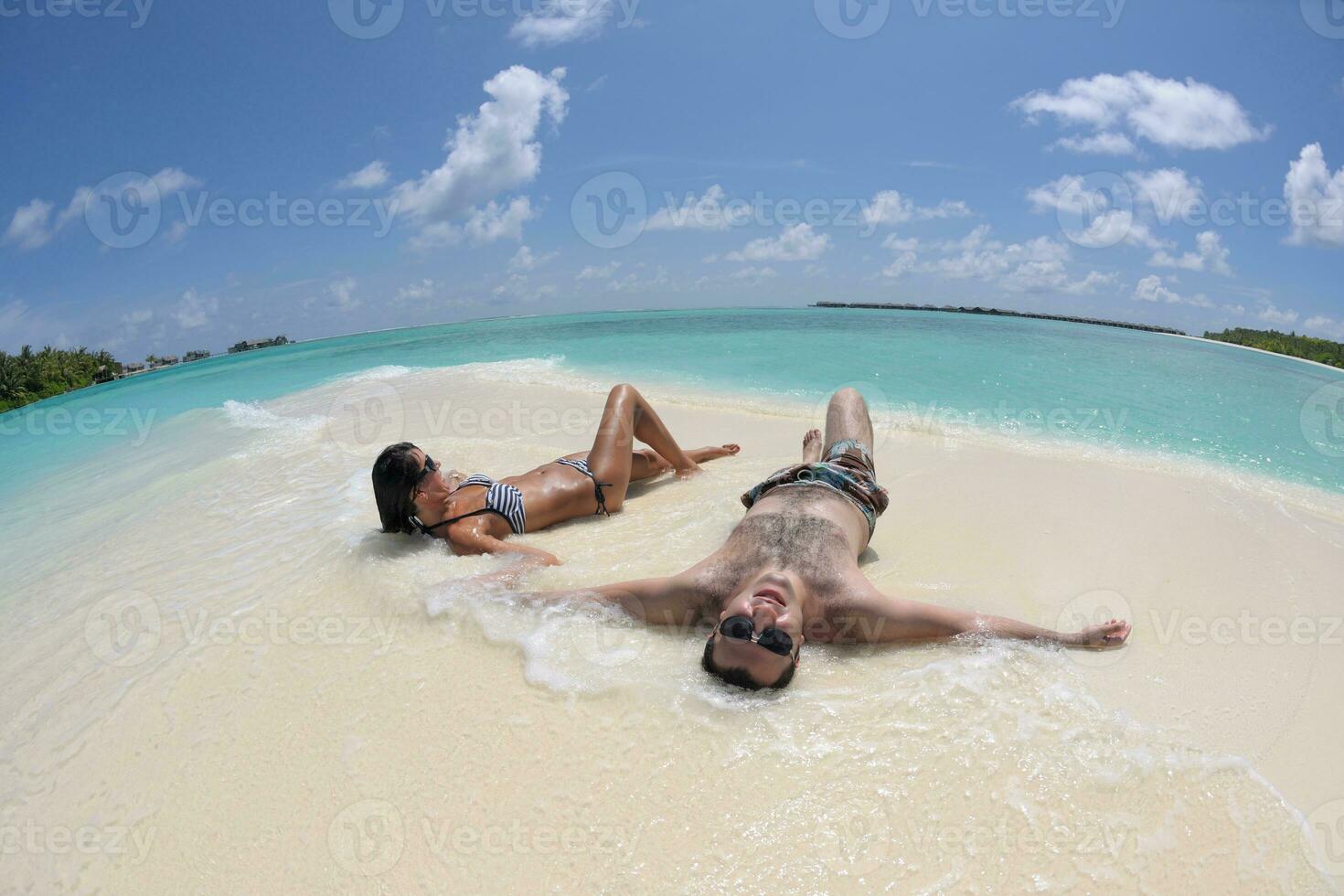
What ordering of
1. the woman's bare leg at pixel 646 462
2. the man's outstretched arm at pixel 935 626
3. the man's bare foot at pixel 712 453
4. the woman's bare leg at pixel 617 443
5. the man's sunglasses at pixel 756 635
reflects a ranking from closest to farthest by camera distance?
the man's sunglasses at pixel 756 635, the man's outstretched arm at pixel 935 626, the woman's bare leg at pixel 617 443, the woman's bare leg at pixel 646 462, the man's bare foot at pixel 712 453

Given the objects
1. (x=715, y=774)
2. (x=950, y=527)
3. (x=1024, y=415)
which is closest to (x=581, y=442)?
(x=950, y=527)

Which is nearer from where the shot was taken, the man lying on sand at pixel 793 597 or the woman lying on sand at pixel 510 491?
the man lying on sand at pixel 793 597

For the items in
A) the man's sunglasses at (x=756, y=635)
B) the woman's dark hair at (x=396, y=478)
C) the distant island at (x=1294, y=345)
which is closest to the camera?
the man's sunglasses at (x=756, y=635)

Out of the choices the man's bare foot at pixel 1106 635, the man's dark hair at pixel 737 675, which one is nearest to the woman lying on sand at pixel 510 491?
the man's dark hair at pixel 737 675

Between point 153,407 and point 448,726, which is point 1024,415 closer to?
point 448,726

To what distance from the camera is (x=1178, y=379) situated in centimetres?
1366

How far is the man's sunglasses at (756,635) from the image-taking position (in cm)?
258

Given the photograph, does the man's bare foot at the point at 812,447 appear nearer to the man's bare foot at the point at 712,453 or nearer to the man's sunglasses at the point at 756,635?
the man's bare foot at the point at 712,453

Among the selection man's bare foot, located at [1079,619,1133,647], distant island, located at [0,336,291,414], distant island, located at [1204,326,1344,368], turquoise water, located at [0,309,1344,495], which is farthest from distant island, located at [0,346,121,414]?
distant island, located at [1204,326,1344,368]

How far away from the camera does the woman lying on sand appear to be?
4.13 meters

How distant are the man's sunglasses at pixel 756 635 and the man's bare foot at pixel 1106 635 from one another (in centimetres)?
149

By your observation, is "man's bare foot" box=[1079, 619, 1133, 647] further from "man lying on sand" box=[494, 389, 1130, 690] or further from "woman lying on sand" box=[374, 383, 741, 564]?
"woman lying on sand" box=[374, 383, 741, 564]

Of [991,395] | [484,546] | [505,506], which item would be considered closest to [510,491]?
[505,506]

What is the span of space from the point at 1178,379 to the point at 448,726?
55.1 ft
